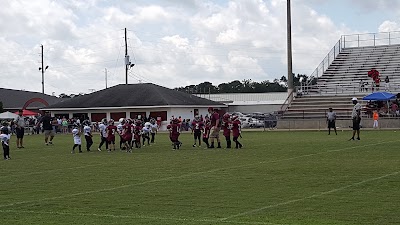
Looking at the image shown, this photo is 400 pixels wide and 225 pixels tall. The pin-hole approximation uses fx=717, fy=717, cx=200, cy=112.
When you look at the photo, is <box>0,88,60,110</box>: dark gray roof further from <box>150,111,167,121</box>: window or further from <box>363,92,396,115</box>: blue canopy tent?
<box>363,92,396,115</box>: blue canopy tent

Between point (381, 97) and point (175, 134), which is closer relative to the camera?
point (175, 134)

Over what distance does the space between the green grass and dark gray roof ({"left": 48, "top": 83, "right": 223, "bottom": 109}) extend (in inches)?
1630

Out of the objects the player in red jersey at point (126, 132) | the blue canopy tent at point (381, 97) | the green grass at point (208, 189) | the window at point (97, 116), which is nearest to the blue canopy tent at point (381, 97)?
the blue canopy tent at point (381, 97)

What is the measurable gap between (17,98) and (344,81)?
4537 cm

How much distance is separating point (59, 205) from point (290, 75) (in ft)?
162

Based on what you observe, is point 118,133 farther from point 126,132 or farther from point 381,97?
point 381,97

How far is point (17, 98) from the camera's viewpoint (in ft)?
296

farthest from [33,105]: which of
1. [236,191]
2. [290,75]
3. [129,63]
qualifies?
[236,191]

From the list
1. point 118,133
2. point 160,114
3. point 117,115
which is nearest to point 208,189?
point 118,133

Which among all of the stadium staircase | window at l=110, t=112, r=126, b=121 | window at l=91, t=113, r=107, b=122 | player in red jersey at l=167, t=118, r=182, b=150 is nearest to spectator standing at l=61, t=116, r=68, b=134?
window at l=110, t=112, r=126, b=121

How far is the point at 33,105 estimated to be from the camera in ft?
284

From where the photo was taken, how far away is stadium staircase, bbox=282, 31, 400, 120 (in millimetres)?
55875

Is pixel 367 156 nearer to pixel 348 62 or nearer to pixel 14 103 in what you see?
pixel 348 62

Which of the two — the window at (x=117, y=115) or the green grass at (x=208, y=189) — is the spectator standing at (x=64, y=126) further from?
the green grass at (x=208, y=189)
